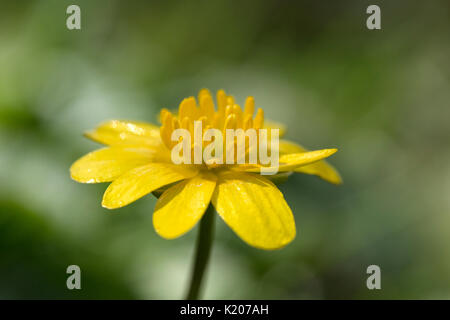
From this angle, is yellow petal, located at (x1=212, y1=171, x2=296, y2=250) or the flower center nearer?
yellow petal, located at (x1=212, y1=171, x2=296, y2=250)

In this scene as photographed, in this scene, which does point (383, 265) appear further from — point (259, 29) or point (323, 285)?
point (259, 29)

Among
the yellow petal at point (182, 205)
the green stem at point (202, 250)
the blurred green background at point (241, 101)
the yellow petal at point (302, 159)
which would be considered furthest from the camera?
the blurred green background at point (241, 101)

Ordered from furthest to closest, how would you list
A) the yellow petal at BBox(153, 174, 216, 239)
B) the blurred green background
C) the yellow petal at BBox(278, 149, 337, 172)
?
the blurred green background < the yellow petal at BBox(278, 149, 337, 172) < the yellow petal at BBox(153, 174, 216, 239)

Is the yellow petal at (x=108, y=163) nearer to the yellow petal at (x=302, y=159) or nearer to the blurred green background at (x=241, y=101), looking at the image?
the yellow petal at (x=302, y=159)

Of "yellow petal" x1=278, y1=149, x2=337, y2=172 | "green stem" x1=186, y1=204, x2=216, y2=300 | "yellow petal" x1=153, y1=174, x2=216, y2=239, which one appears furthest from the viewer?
"green stem" x1=186, y1=204, x2=216, y2=300

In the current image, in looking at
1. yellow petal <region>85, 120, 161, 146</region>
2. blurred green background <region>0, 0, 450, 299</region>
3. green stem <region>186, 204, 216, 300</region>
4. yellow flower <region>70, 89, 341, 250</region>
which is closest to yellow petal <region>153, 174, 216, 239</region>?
yellow flower <region>70, 89, 341, 250</region>

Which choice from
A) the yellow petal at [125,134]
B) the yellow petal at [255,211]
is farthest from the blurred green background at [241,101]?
the yellow petal at [255,211]

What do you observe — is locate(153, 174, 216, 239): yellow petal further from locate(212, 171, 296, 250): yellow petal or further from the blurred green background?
the blurred green background
